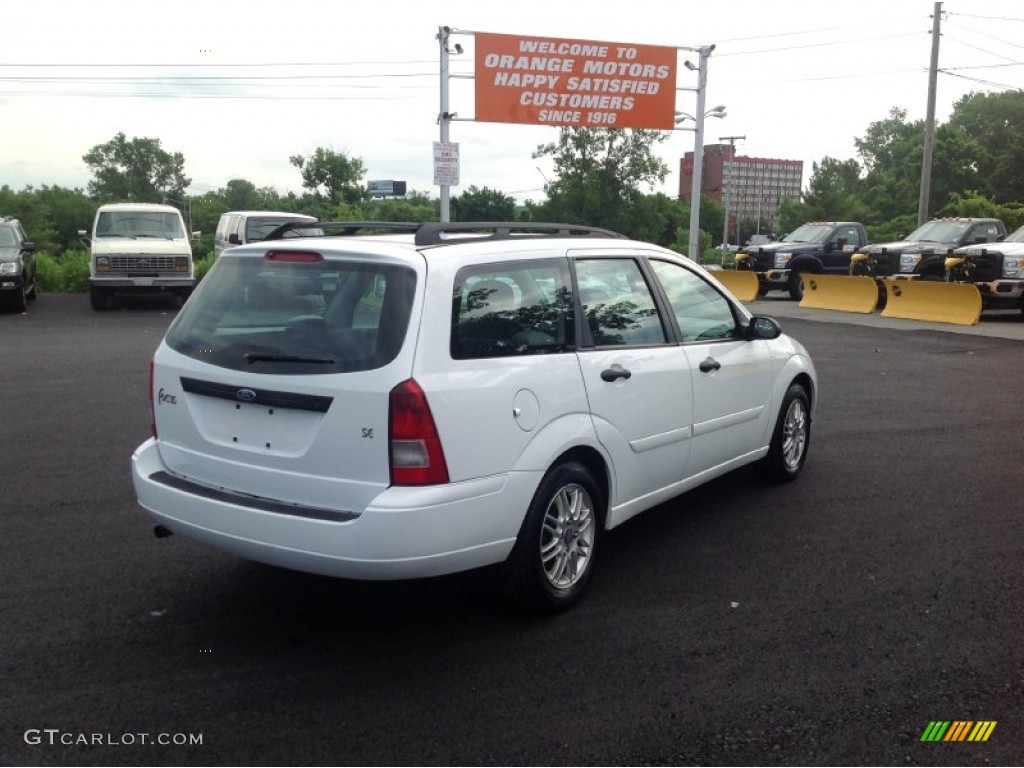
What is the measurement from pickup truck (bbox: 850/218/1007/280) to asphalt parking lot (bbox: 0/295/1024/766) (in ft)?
54.2

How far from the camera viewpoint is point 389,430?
3.91m

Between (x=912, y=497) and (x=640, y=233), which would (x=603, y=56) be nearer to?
(x=912, y=497)

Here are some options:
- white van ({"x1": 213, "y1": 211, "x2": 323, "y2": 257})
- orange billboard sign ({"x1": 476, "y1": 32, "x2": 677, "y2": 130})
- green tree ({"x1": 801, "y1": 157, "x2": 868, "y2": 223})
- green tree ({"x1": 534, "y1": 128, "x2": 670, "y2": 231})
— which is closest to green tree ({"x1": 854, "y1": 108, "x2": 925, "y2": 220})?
green tree ({"x1": 801, "y1": 157, "x2": 868, "y2": 223})

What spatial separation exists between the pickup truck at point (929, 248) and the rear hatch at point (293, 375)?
20.4 m

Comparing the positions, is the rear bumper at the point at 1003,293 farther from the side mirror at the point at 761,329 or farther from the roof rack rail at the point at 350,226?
the roof rack rail at the point at 350,226

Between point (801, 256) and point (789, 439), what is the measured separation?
784 inches

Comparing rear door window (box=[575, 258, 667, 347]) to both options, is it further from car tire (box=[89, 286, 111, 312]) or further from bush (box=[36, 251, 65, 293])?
bush (box=[36, 251, 65, 293])

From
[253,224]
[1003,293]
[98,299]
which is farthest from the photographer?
[253,224]

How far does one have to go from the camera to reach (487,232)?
16.6 ft

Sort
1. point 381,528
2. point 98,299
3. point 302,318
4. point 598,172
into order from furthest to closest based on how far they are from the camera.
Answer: point 598,172 < point 98,299 < point 302,318 < point 381,528

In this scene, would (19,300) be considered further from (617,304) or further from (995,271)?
(995,271)

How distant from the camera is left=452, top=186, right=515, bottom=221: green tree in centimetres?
6338

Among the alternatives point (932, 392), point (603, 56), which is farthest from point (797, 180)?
point (932, 392)

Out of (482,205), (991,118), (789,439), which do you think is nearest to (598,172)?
(482,205)
